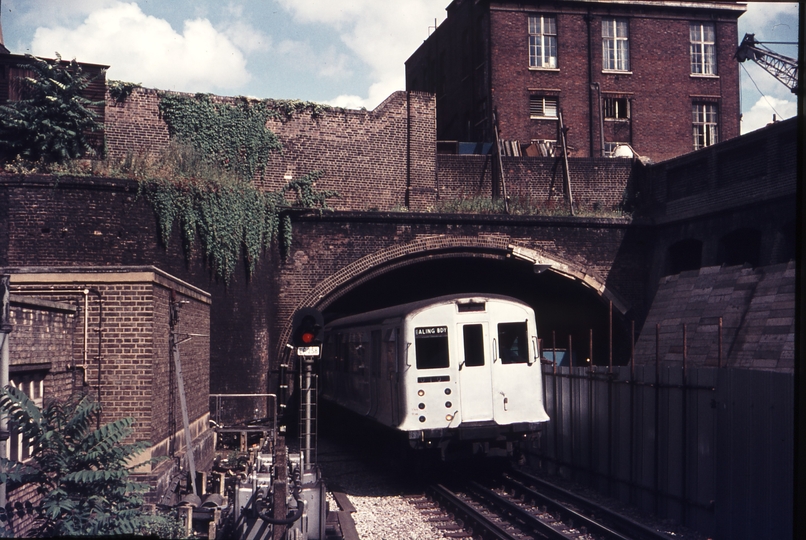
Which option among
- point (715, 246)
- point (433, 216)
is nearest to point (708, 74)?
point (715, 246)

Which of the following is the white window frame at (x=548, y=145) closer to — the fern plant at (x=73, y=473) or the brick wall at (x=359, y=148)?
the brick wall at (x=359, y=148)

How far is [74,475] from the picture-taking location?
750 cm

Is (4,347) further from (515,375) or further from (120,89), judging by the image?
(120,89)

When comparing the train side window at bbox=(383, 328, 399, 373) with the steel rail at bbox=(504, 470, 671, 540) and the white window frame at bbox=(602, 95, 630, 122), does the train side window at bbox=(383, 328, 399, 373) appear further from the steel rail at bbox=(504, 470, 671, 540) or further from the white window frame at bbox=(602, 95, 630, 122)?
the white window frame at bbox=(602, 95, 630, 122)

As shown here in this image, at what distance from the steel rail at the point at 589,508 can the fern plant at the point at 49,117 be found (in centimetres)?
1279

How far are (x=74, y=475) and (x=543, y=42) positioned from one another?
1138 inches

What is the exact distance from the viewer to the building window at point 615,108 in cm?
3344

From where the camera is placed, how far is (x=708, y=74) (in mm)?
33688

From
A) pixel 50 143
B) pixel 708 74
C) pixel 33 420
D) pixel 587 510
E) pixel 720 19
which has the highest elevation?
pixel 720 19

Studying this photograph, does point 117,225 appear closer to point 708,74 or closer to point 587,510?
point 587,510

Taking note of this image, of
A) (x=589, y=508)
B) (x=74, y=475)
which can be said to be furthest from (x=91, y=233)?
(x=589, y=508)

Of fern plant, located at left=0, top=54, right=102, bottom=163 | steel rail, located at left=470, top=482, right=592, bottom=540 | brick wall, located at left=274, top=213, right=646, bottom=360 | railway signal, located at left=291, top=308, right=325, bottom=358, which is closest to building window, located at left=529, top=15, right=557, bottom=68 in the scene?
brick wall, located at left=274, top=213, right=646, bottom=360

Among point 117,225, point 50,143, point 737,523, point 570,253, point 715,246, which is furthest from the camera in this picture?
point 570,253

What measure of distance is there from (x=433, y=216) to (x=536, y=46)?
518 inches
